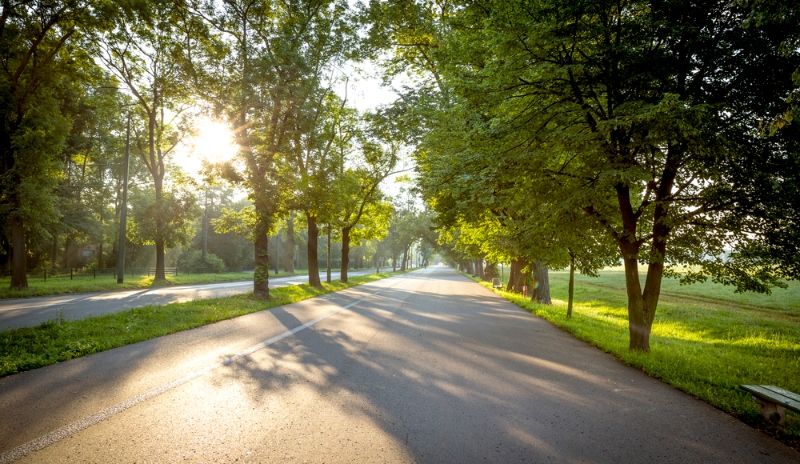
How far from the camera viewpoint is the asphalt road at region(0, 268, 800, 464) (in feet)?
10.8

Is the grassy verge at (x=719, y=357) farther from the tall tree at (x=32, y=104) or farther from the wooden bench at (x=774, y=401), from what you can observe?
the tall tree at (x=32, y=104)

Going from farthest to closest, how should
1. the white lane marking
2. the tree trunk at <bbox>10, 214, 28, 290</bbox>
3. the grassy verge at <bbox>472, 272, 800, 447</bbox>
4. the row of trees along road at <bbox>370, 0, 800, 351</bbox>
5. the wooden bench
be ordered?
the tree trunk at <bbox>10, 214, 28, 290</bbox>
the row of trees along road at <bbox>370, 0, 800, 351</bbox>
the grassy verge at <bbox>472, 272, 800, 447</bbox>
the wooden bench
the white lane marking

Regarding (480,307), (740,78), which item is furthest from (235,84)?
(740,78)

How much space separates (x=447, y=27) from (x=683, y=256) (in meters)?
11.4

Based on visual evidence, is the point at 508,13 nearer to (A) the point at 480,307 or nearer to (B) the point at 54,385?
(B) the point at 54,385

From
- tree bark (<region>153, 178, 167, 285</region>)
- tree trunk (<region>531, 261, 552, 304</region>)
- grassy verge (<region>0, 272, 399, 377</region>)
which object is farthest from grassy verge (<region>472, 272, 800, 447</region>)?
tree bark (<region>153, 178, 167, 285</region>)

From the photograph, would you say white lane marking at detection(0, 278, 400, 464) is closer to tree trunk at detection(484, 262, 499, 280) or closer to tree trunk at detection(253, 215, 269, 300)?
tree trunk at detection(253, 215, 269, 300)

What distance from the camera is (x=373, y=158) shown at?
948 inches

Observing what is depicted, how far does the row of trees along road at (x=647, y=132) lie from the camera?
5.36 meters

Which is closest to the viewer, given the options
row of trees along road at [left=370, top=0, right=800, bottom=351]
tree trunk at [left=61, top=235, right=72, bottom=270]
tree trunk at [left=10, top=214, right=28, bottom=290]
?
row of trees along road at [left=370, top=0, right=800, bottom=351]

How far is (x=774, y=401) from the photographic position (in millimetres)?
3869

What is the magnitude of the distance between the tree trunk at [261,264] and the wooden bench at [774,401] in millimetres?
13816

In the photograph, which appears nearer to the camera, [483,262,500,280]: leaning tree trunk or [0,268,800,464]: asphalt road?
[0,268,800,464]: asphalt road

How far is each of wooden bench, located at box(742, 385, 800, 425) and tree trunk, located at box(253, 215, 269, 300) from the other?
544 inches
